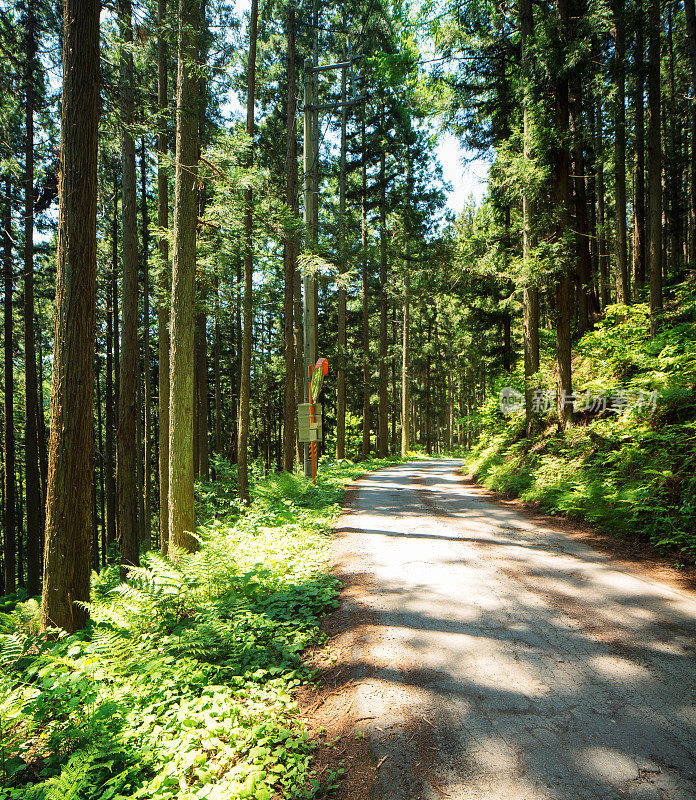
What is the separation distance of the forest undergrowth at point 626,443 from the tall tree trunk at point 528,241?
447 mm

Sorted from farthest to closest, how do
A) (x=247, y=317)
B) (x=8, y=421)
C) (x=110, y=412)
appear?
1. (x=110, y=412)
2. (x=8, y=421)
3. (x=247, y=317)

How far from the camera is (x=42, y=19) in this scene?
11633 millimetres

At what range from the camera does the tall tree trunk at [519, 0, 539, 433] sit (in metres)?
11.3

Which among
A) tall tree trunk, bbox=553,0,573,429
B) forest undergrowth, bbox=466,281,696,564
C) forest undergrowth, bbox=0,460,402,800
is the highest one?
tall tree trunk, bbox=553,0,573,429

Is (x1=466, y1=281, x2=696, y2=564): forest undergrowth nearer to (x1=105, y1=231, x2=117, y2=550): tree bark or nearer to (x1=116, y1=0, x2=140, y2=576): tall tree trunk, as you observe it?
(x1=116, y1=0, x2=140, y2=576): tall tree trunk

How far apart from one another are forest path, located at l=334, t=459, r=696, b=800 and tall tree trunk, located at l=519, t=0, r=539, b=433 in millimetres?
7844

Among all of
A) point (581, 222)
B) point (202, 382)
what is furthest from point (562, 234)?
point (202, 382)

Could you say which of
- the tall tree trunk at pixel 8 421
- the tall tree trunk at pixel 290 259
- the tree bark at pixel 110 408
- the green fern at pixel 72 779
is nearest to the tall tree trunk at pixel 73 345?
the green fern at pixel 72 779

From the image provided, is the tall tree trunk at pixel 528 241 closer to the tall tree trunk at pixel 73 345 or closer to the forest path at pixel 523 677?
the forest path at pixel 523 677

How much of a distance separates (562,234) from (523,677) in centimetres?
1111

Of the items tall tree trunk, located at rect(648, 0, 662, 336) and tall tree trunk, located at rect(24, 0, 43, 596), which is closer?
tall tree trunk, located at rect(648, 0, 662, 336)

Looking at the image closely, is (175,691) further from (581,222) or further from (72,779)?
(581,222)

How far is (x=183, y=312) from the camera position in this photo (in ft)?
23.9

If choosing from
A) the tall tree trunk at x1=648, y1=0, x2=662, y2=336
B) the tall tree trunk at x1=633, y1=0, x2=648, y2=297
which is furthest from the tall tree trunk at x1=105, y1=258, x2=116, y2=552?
the tall tree trunk at x1=633, y1=0, x2=648, y2=297
